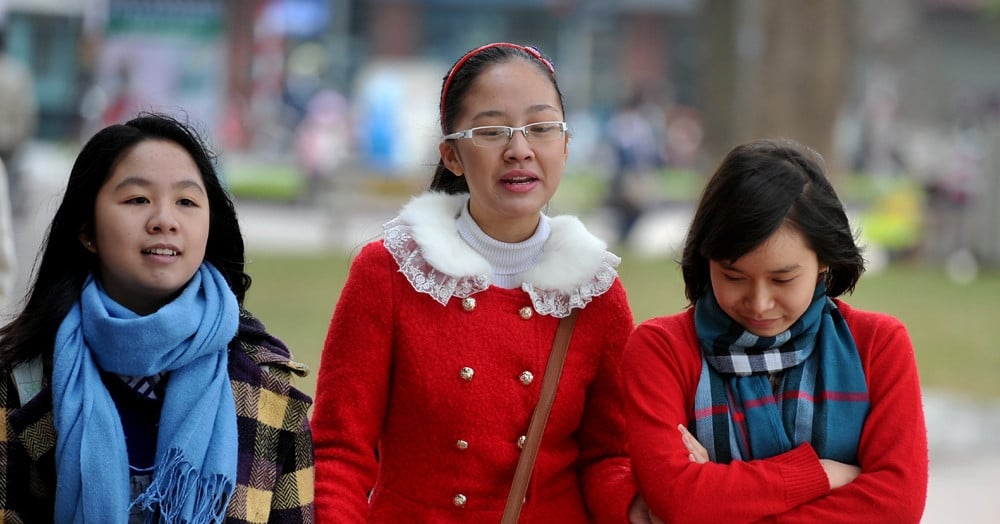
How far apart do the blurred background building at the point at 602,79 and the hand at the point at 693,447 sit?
969 centimetres

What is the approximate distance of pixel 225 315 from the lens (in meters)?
2.59

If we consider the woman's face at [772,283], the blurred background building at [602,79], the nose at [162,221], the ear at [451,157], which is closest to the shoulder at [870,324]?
the woman's face at [772,283]

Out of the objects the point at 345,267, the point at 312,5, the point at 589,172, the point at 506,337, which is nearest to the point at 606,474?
the point at 506,337

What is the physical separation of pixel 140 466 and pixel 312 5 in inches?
1192

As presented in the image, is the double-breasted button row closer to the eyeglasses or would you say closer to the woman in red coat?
the woman in red coat

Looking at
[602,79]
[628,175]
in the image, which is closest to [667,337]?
[628,175]

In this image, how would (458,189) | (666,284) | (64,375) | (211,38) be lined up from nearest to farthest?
(64,375) → (458,189) → (666,284) → (211,38)

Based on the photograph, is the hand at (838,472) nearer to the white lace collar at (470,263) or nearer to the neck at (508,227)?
the white lace collar at (470,263)

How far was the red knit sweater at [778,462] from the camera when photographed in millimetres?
2555

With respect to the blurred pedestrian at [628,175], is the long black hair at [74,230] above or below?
above

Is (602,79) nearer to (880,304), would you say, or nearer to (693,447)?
(880,304)

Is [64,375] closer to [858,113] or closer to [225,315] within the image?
[225,315]

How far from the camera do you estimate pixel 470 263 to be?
113 inches

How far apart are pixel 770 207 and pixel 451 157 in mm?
753
